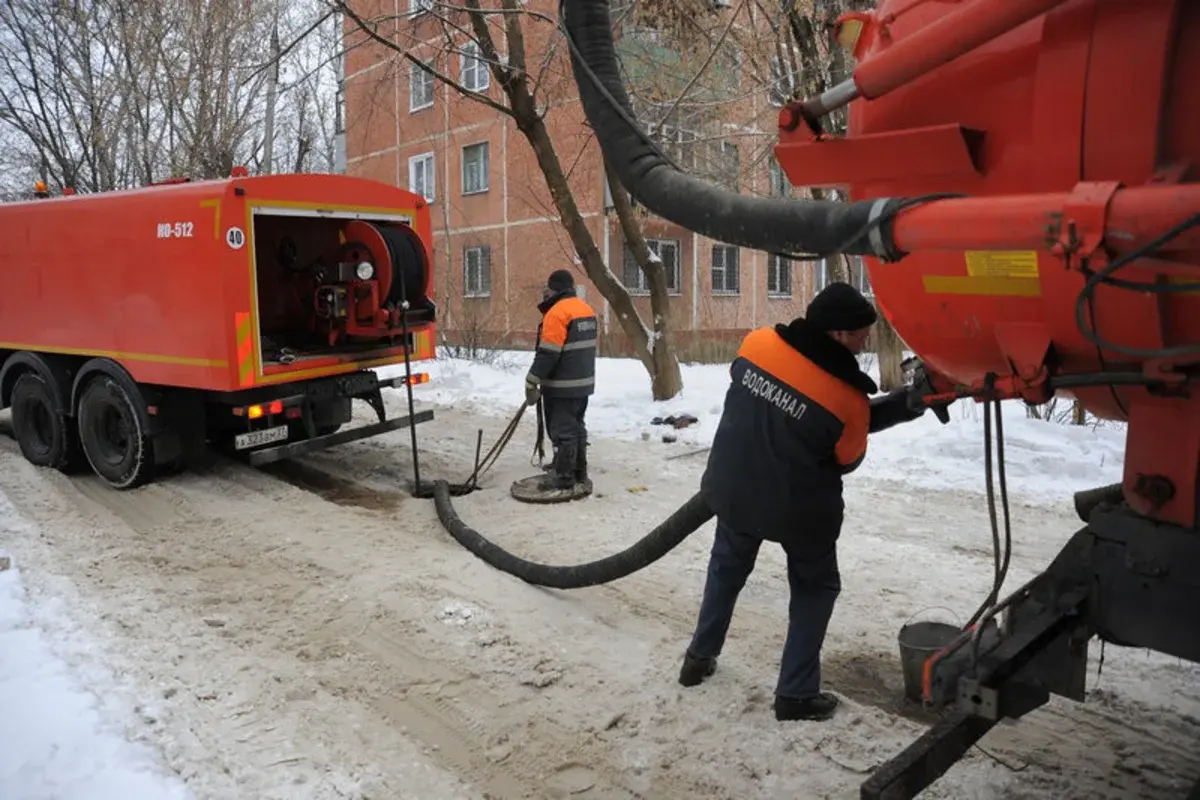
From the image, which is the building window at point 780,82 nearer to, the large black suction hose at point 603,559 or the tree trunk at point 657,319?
the tree trunk at point 657,319

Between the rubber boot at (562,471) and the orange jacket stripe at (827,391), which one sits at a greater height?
the orange jacket stripe at (827,391)

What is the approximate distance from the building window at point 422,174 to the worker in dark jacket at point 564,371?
20.5m

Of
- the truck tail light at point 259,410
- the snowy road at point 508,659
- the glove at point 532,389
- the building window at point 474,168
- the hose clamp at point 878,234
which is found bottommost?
the snowy road at point 508,659

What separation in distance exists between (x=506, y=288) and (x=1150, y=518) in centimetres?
2197

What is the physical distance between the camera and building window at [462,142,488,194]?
2436 cm

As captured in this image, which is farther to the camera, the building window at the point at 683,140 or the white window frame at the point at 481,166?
the white window frame at the point at 481,166

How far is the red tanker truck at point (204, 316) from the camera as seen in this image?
256 inches

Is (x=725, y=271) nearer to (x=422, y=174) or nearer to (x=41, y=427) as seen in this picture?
(x=422, y=174)

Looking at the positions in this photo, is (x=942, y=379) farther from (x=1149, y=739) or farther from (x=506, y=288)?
(x=506, y=288)

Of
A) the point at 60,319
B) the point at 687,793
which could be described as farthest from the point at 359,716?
the point at 60,319

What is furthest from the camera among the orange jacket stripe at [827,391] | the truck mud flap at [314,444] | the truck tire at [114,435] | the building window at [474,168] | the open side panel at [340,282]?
the building window at [474,168]

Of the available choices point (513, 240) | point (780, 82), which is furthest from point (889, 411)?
point (513, 240)

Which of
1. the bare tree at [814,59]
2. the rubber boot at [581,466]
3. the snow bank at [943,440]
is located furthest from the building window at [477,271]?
the rubber boot at [581,466]

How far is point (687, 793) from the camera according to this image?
3176 millimetres
